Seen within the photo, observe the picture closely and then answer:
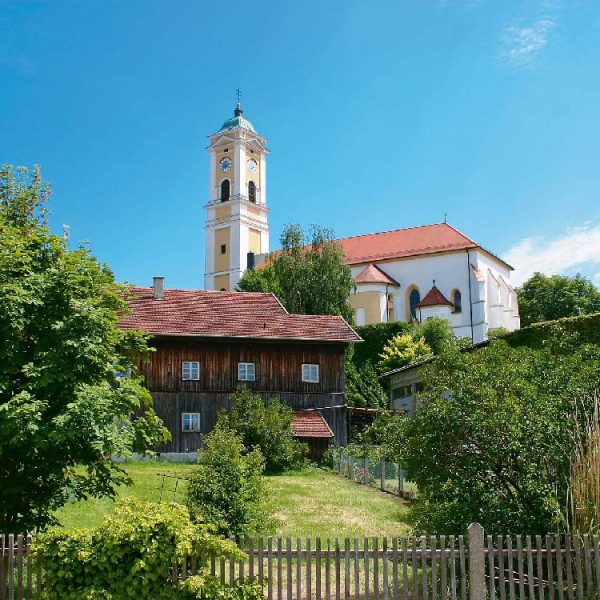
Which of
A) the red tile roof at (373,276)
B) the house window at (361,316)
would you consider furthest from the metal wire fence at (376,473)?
the red tile roof at (373,276)

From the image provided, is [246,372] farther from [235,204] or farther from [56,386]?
[235,204]

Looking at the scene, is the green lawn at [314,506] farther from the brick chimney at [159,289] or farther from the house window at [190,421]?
the brick chimney at [159,289]

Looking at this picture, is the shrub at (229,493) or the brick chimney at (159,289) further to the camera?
the brick chimney at (159,289)

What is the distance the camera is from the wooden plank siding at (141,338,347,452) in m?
34.2

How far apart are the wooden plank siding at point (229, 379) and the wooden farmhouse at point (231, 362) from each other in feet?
0.15

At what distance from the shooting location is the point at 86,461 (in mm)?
11633

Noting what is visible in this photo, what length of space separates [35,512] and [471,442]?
7.56 m

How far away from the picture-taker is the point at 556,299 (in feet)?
236

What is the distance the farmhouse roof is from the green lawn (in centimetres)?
4054

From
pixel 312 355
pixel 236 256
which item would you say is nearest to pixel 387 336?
pixel 312 355

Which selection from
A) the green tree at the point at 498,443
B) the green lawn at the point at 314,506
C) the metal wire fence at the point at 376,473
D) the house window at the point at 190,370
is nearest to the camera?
the green tree at the point at 498,443

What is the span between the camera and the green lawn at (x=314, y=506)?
1703 cm

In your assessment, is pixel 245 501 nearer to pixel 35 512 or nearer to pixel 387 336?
pixel 35 512

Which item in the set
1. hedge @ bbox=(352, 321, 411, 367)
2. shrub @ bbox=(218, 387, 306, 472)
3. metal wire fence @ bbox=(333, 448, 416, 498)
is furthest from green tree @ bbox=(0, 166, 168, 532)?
hedge @ bbox=(352, 321, 411, 367)
